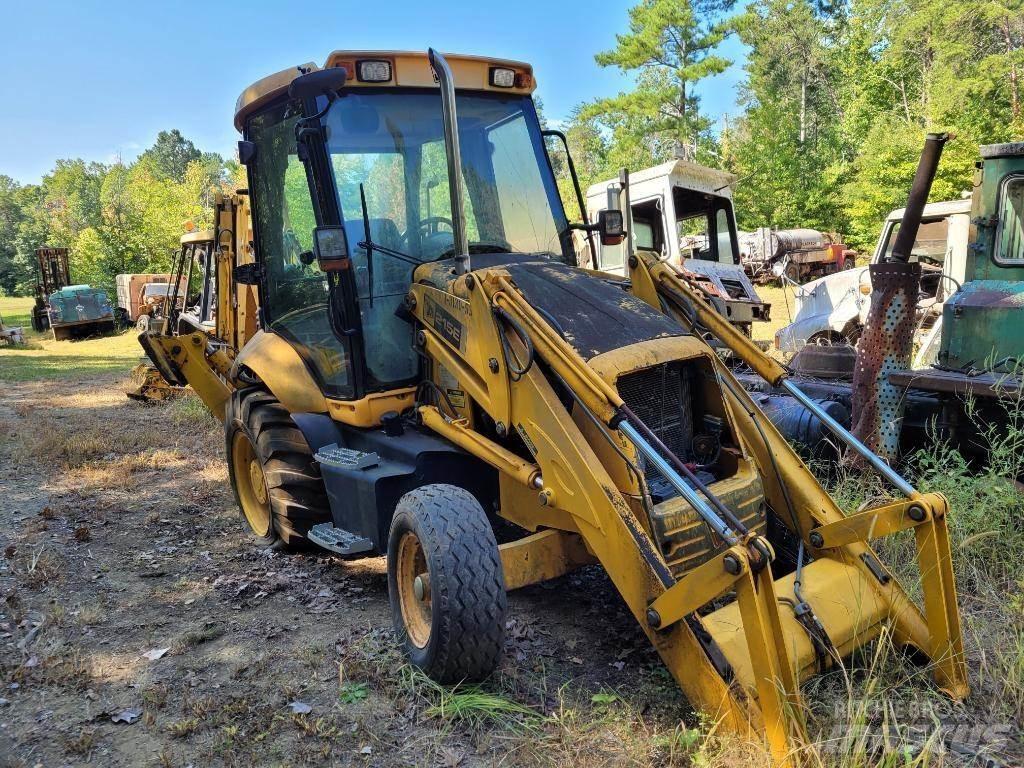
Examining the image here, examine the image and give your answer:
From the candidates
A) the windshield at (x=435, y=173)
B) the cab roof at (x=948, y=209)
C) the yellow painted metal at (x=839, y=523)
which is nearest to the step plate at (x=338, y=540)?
the windshield at (x=435, y=173)

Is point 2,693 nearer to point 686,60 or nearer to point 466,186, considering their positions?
point 466,186

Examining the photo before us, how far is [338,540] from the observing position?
4.23 metres

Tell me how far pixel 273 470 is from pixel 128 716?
1696 mm

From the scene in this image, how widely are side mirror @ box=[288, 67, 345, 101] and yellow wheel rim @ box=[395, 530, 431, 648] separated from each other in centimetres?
223

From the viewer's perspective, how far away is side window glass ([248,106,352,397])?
187 inches

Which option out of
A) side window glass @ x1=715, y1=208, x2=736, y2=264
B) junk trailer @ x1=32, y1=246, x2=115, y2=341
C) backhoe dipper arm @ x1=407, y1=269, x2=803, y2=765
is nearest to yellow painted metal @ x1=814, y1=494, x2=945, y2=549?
backhoe dipper arm @ x1=407, y1=269, x2=803, y2=765

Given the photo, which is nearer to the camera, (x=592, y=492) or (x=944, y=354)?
(x=592, y=492)

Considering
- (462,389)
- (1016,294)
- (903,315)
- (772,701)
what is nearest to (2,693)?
(462,389)

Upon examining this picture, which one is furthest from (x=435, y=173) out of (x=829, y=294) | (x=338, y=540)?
(x=829, y=294)

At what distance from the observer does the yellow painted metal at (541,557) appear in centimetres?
352

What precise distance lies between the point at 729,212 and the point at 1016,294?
8.74 metres

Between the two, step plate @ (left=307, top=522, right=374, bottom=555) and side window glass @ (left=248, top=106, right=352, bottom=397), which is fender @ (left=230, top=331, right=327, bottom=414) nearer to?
side window glass @ (left=248, top=106, right=352, bottom=397)

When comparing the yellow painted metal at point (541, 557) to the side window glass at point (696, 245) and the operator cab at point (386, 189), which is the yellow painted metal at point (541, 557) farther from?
the side window glass at point (696, 245)

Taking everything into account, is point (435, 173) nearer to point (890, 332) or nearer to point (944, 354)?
point (890, 332)
